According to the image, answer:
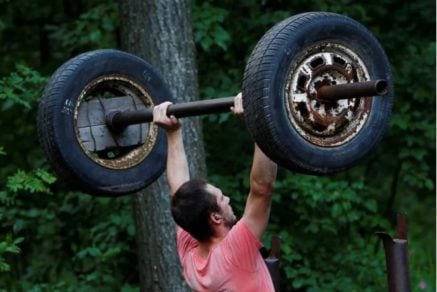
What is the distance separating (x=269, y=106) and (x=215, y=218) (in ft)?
1.87

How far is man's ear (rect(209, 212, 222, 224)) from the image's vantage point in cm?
520

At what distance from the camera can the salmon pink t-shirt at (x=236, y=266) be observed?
507cm

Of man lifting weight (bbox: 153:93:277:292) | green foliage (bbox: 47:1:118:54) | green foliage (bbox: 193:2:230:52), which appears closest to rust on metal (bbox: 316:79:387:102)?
man lifting weight (bbox: 153:93:277:292)

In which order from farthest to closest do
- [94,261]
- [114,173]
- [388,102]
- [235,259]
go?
[94,261] → [114,173] → [388,102] → [235,259]

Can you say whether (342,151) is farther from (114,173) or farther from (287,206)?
(287,206)

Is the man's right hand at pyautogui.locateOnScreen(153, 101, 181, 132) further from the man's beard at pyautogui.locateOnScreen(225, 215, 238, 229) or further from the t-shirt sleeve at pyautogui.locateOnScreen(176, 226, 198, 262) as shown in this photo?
the man's beard at pyautogui.locateOnScreen(225, 215, 238, 229)

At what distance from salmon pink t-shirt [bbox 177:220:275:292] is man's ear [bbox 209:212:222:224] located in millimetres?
95

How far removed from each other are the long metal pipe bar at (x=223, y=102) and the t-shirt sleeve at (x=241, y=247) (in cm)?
55

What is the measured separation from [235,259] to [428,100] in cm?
492

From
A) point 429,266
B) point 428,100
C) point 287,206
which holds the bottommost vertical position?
point 429,266

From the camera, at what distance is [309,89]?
17.1 ft

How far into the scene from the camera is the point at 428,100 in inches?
381

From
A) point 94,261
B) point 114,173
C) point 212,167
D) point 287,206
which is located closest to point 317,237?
point 287,206

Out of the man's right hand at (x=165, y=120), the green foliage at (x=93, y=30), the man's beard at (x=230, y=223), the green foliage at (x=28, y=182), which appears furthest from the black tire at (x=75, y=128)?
the green foliage at (x=93, y=30)
